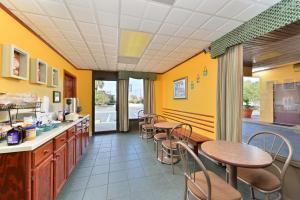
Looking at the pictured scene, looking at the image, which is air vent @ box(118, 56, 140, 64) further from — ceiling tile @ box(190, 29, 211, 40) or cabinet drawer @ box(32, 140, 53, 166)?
cabinet drawer @ box(32, 140, 53, 166)

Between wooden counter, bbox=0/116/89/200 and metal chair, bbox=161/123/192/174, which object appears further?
metal chair, bbox=161/123/192/174

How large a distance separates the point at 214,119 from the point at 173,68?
2.53m

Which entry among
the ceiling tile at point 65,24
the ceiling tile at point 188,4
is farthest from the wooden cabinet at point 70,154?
the ceiling tile at point 188,4

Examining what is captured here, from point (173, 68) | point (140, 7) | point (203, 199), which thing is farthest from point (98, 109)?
point (203, 199)

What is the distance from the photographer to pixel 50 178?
64.1 inches

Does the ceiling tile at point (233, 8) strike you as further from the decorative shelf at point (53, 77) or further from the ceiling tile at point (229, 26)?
the decorative shelf at point (53, 77)

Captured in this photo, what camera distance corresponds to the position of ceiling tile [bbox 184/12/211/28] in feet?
6.32

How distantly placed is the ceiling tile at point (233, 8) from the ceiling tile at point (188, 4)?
13.9 inches

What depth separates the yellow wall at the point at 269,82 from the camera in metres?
5.14

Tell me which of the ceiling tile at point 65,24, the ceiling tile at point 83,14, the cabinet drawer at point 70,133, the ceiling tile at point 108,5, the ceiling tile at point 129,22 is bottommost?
the cabinet drawer at point 70,133

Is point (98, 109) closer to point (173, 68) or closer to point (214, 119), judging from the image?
point (173, 68)

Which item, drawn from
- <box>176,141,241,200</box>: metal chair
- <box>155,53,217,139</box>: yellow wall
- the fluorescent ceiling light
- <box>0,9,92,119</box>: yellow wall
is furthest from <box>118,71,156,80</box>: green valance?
<box>176,141,241,200</box>: metal chair

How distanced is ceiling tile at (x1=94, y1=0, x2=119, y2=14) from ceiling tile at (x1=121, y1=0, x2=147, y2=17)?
8 centimetres

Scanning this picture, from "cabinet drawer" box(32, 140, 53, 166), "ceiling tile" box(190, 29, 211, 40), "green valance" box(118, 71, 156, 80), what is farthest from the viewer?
"green valance" box(118, 71, 156, 80)
